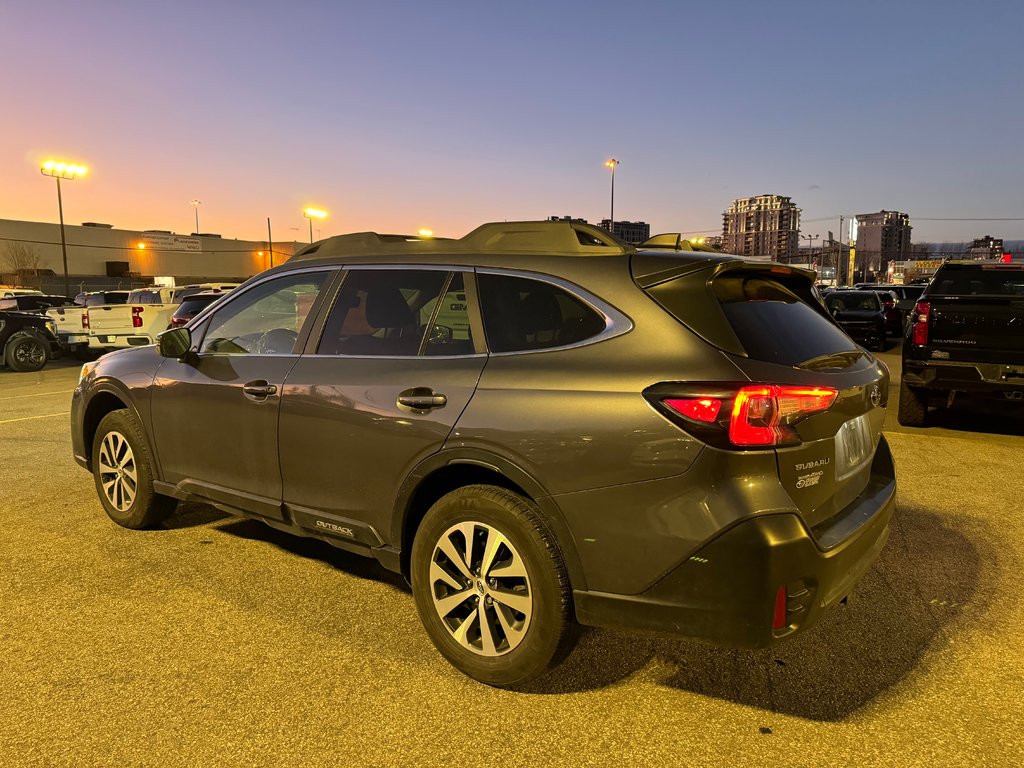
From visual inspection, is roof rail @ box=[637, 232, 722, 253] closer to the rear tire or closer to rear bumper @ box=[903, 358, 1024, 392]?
rear bumper @ box=[903, 358, 1024, 392]

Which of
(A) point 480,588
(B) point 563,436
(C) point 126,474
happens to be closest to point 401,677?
(A) point 480,588

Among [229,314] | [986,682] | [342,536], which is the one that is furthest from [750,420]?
[229,314]

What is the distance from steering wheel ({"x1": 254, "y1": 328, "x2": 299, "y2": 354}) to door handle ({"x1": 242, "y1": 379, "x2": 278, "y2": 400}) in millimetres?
193

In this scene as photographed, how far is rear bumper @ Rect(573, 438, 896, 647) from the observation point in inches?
88.4

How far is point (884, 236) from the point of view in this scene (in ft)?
536

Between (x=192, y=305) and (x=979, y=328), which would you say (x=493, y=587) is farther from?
(x=192, y=305)

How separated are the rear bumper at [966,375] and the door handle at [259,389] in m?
6.76

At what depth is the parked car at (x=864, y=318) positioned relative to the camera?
17.9 metres

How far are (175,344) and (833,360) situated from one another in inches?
137

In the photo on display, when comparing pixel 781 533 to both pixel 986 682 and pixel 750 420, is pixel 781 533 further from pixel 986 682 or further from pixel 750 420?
pixel 986 682

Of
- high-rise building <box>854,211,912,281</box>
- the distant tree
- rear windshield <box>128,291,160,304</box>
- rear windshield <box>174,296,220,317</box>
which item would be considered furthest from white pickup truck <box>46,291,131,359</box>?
high-rise building <box>854,211,912,281</box>

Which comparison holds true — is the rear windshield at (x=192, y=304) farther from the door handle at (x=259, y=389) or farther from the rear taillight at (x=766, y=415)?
the rear taillight at (x=766, y=415)

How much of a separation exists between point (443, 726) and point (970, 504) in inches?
178

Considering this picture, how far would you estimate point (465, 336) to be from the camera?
117 inches
